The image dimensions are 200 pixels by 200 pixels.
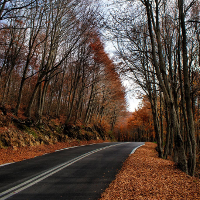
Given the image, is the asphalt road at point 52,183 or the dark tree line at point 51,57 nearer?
the asphalt road at point 52,183

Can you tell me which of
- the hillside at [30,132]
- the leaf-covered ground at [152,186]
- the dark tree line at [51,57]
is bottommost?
the leaf-covered ground at [152,186]

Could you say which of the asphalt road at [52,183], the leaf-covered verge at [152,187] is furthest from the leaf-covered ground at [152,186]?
the asphalt road at [52,183]

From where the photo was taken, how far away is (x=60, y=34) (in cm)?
1305

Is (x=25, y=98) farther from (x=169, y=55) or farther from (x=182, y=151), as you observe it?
(x=182, y=151)

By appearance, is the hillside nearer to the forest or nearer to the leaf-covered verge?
the forest

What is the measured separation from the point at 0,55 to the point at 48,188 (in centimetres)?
1827

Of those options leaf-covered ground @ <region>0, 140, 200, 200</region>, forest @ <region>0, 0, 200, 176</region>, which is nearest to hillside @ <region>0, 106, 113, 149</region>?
forest @ <region>0, 0, 200, 176</region>

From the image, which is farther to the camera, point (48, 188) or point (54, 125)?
point (54, 125)

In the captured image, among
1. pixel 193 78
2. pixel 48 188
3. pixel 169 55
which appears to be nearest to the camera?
pixel 48 188

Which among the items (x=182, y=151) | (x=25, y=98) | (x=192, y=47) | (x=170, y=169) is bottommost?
(x=170, y=169)

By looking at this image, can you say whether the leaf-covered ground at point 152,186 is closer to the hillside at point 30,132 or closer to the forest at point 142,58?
the forest at point 142,58

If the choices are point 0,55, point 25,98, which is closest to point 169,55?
point 0,55

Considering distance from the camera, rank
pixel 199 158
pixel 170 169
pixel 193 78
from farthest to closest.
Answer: pixel 199 158
pixel 193 78
pixel 170 169

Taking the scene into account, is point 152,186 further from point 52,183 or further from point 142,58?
point 142,58
